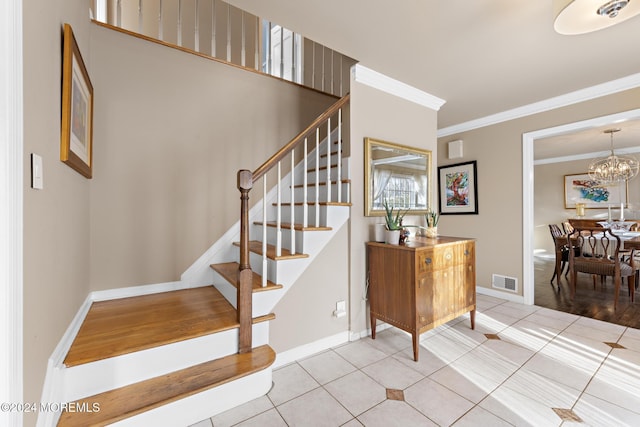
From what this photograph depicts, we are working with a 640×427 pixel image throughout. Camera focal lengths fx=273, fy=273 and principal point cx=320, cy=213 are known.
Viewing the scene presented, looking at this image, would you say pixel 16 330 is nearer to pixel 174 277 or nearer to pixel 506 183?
pixel 174 277

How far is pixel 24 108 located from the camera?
3.06 ft

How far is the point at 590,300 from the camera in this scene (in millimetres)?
3498

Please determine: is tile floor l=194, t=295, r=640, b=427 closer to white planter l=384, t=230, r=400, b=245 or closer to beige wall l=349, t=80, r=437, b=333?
beige wall l=349, t=80, r=437, b=333

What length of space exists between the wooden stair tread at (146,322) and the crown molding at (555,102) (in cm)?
389

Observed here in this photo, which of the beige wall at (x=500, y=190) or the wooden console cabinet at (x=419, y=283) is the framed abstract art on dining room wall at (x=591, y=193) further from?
the wooden console cabinet at (x=419, y=283)

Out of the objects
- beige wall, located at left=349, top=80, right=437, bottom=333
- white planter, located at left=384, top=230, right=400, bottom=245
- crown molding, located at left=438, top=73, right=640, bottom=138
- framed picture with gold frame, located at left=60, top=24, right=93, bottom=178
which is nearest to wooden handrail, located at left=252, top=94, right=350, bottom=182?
beige wall, located at left=349, top=80, right=437, bottom=333

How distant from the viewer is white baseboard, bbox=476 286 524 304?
134 inches

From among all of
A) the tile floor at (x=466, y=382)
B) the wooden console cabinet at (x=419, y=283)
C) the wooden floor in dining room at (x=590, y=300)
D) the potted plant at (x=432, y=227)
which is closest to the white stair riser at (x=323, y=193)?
the wooden console cabinet at (x=419, y=283)

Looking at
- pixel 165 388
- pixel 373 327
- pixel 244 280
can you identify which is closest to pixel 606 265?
pixel 373 327

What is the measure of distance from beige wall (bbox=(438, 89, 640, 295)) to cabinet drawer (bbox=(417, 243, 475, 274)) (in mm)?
1286

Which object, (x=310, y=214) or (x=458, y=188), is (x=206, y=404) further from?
(x=458, y=188)

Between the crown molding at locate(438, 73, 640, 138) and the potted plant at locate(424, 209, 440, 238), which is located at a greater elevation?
the crown molding at locate(438, 73, 640, 138)

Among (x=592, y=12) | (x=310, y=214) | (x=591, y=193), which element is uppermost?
(x=592, y=12)

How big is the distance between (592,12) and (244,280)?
7.85 feet
